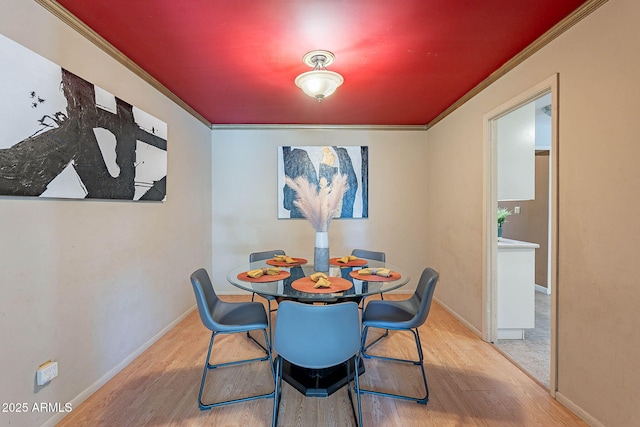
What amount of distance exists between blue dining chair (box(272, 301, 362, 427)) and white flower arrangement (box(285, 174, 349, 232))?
0.83m

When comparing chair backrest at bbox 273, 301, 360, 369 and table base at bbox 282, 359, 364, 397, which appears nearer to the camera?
chair backrest at bbox 273, 301, 360, 369

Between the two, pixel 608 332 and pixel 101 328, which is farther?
pixel 101 328

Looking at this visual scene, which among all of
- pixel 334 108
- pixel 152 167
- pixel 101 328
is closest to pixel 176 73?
pixel 152 167

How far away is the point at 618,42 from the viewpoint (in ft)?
4.76

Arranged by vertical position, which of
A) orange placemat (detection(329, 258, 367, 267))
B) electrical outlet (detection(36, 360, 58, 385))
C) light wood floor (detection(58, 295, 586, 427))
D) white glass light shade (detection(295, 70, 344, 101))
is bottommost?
light wood floor (detection(58, 295, 586, 427))

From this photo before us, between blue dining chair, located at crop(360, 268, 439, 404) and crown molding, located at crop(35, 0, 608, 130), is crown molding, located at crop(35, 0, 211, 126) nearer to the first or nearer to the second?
crown molding, located at crop(35, 0, 608, 130)

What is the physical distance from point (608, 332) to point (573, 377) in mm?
416

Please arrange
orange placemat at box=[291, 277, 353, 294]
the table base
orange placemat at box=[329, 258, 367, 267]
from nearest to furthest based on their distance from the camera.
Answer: orange placemat at box=[291, 277, 353, 294], the table base, orange placemat at box=[329, 258, 367, 267]

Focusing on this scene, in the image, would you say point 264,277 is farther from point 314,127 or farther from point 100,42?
point 314,127

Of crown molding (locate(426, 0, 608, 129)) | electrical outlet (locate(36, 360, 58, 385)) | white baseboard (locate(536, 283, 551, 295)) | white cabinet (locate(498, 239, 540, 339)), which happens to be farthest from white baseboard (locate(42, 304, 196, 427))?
white baseboard (locate(536, 283, 551, 295))

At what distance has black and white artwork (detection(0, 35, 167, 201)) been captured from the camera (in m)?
1.35

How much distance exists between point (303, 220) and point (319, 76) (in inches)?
88.2

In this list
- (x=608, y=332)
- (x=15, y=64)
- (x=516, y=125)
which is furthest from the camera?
(x=516, y=125)

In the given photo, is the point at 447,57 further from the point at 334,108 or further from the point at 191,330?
the point at 191,330
